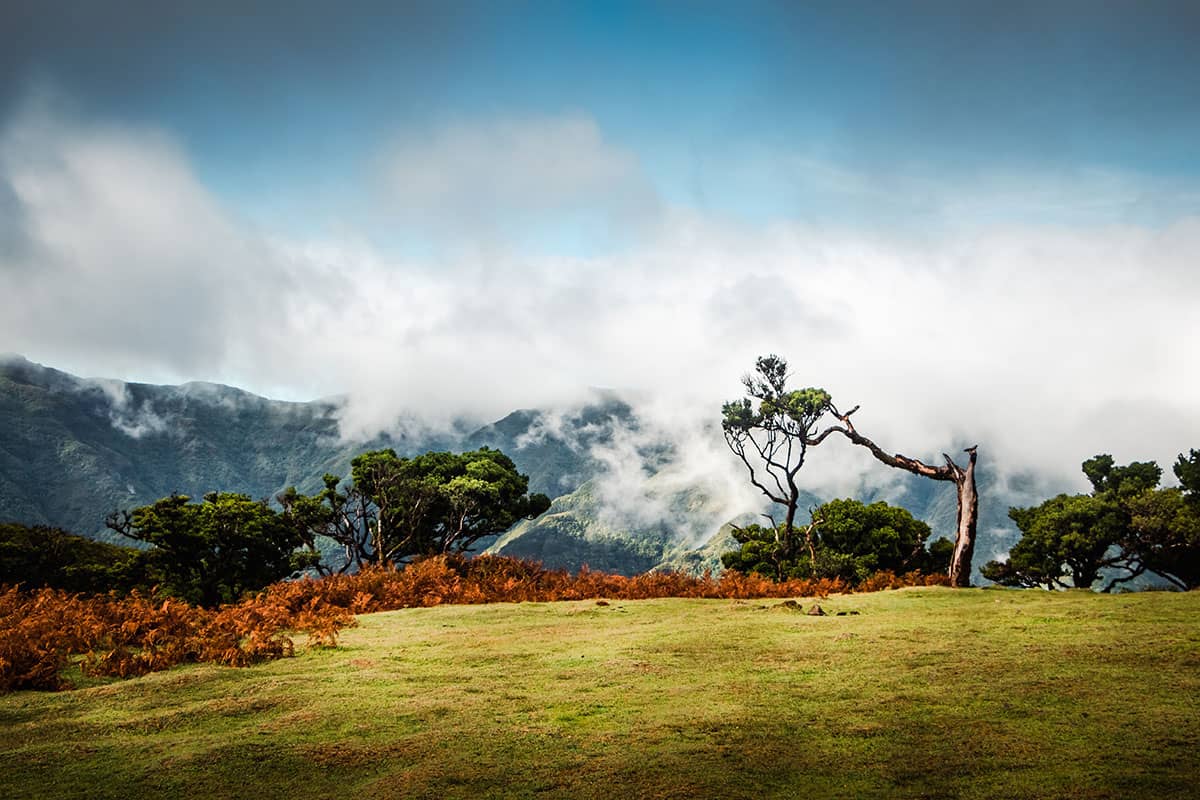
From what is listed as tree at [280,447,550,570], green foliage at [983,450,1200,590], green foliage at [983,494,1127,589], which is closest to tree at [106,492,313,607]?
tree at [280,447,550,570]

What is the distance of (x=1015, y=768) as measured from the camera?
4785 mm

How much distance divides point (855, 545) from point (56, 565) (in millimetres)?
29559

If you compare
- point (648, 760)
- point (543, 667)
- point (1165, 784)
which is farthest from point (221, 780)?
point (1165, 784)

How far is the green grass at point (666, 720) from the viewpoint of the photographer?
15.8 feet

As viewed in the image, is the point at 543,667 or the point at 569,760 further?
the point at 543,667

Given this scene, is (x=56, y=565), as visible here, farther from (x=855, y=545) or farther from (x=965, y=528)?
(x=855, y=545)

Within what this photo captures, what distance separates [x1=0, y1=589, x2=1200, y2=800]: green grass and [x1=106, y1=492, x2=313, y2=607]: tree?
1675 cm

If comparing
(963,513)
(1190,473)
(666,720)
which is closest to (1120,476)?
(1190,473)

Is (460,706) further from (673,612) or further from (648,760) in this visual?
(673,612)

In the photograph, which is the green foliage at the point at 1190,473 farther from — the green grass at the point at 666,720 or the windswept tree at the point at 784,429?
the green grass at the point at 666,720

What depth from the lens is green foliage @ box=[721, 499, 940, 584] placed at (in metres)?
30.0

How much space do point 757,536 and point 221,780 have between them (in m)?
32.4

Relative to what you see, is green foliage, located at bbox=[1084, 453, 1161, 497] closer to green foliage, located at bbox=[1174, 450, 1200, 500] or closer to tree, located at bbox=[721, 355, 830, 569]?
green foliage, located at bbox=[1174, 450, 1200, 500]

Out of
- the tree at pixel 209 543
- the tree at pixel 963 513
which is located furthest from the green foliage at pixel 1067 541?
the tree at pixel 209 543
